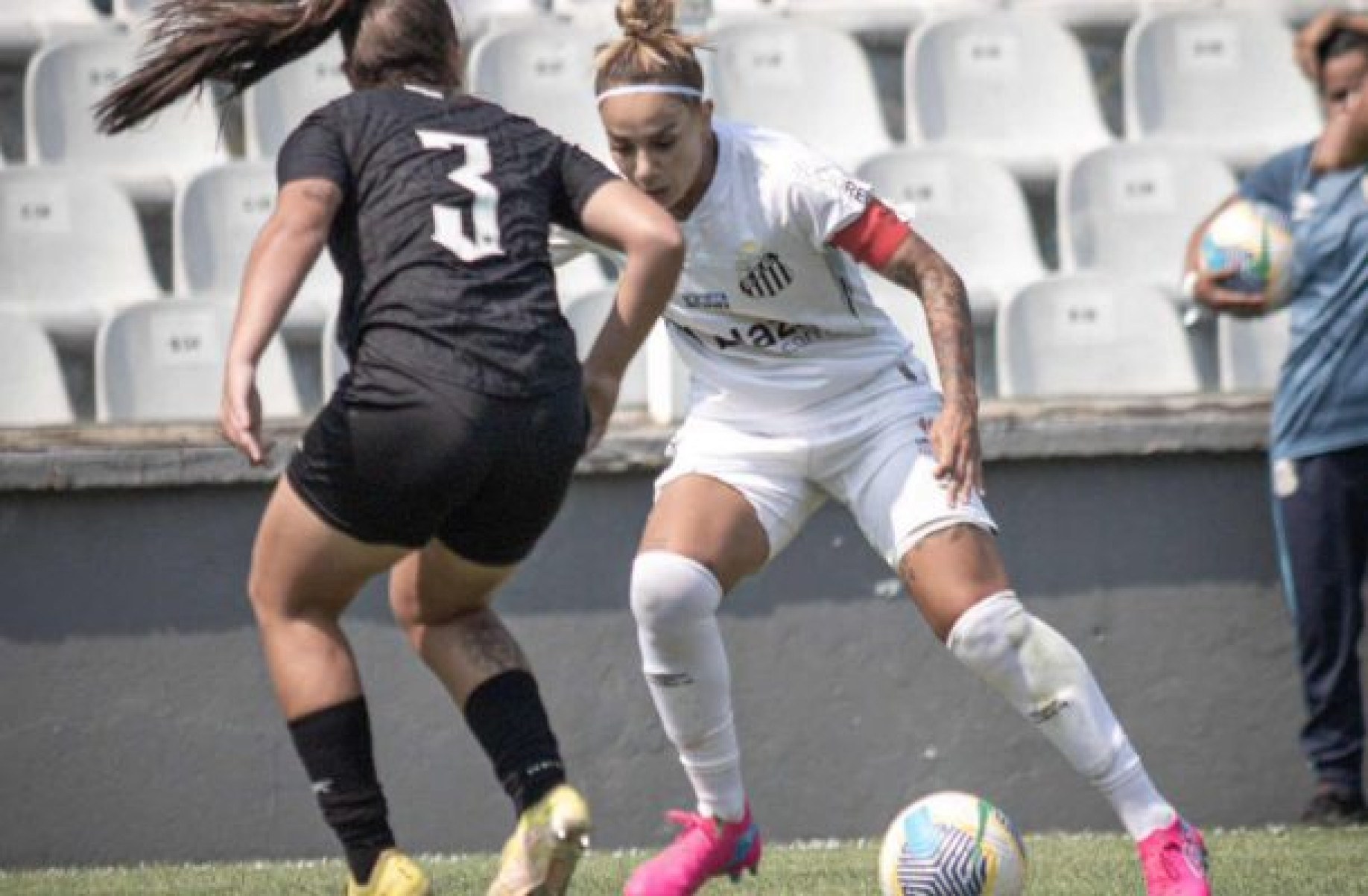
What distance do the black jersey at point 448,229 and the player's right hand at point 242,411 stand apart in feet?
0.79

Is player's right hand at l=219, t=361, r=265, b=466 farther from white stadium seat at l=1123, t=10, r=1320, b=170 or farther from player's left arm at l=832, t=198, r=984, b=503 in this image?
white stadium seat at l=1123, t=10, r=1320, b=170

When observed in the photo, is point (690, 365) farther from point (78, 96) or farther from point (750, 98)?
point (78, 96)

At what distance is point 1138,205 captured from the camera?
7.84 m

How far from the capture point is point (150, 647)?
663 cm

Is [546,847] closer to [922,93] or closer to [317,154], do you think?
[317,154]

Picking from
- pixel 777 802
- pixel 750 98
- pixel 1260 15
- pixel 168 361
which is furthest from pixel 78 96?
pixel 1260 15

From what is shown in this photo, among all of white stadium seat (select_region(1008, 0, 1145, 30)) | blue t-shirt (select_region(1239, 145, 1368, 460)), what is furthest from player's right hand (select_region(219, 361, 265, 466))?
white stadium seat (select_region(1008, 0, 1145, 30))

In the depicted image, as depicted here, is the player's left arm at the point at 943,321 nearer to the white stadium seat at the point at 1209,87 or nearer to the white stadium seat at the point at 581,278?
the white stadium seat at the point at 581,278

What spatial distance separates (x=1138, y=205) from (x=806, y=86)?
1199mm

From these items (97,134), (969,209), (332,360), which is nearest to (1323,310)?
(969,209)

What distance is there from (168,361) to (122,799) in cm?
→ 142

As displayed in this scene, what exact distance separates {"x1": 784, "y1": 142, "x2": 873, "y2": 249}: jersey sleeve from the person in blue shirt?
1.97m

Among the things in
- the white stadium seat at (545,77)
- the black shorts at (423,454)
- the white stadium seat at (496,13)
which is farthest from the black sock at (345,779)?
the white stadium seat at (496,13)

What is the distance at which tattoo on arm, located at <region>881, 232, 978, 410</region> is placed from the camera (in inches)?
176
